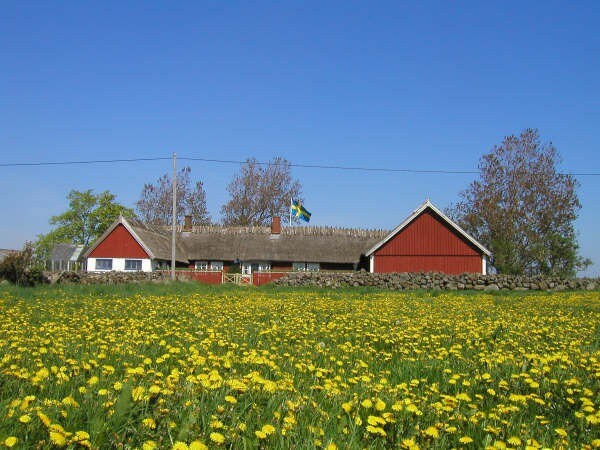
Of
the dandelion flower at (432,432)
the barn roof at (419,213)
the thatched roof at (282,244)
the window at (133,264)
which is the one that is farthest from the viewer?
the thatched roof at (282,244)

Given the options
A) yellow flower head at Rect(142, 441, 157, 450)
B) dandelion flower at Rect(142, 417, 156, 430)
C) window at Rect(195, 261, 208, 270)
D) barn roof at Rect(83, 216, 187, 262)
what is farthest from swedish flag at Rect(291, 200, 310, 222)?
yellow flower head at Rect(142, 441, 157, 450)

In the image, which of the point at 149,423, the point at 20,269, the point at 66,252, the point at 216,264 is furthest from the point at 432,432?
the point at 66,252

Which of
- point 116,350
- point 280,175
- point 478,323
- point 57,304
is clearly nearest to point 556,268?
point 280,175

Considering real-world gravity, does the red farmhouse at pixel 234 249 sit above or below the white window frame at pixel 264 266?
above

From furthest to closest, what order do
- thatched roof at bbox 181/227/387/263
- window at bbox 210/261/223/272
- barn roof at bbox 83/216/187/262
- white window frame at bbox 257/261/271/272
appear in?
1. window at bbox 210/261/223/272
2. white window frame at bbox 257/261/271/272
3. thatched roof at bbox 181/227/387/263
4. barn roof at bbox 83/216/187/262

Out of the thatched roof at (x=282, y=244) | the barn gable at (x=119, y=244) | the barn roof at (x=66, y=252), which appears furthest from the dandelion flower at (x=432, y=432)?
the barn roof at (x=66, y=252)

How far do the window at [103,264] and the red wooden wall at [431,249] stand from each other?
2322cm

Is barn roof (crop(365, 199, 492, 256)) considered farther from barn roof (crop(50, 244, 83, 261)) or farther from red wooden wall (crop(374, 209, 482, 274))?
barn roof (crop(50, 244, 83, 261))

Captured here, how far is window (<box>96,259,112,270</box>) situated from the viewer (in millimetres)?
45259

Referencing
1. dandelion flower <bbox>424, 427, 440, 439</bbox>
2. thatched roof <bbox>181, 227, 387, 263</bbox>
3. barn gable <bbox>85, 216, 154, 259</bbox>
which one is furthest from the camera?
thatched roof <bbox>181, 227, 387, 263</bbox>

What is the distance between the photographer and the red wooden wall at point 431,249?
3753 cm

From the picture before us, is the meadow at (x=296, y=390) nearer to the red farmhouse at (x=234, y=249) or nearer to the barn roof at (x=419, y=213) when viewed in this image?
the barn roof at (x=419, y=213)

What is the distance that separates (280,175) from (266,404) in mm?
60528

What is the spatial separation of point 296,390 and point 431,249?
34.7m
